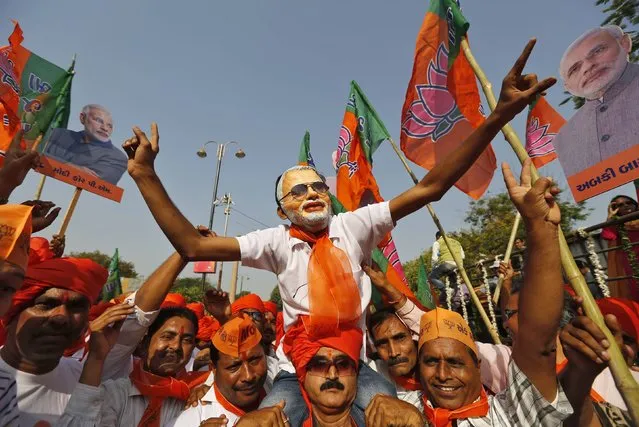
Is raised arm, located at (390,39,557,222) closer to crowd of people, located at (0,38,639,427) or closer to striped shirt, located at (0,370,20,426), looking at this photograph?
crowd of people, located at (0,38,639,427)

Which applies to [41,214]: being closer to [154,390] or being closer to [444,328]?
[154,390]

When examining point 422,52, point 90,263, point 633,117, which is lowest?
point 90,263

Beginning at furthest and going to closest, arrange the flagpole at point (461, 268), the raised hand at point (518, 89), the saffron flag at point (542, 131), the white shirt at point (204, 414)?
the saffron flag at point (542, 131)
the flagpole at point (461, 268)
the white shirt at point (204, 414)
the raised hand at point (518, 89)

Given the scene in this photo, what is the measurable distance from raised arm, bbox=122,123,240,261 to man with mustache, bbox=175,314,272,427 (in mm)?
1064

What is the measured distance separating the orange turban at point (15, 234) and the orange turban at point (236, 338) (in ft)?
5.13

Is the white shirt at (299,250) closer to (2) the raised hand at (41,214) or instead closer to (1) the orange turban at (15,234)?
(1) the orange turban at (15,234)

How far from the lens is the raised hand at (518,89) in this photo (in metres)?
1.94

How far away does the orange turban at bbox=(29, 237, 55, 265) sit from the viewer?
122 inches

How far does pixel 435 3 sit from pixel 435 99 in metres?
1.28

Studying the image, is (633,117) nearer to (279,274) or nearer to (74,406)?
(279,274)

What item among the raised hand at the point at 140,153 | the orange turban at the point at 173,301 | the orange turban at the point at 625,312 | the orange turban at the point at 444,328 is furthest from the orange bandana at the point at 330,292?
the orange turban at the point at 625,312

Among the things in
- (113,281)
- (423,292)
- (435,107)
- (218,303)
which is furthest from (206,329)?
(113,281)

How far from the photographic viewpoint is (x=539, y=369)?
5.86 ft

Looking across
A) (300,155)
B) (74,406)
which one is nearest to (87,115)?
(300,155)
